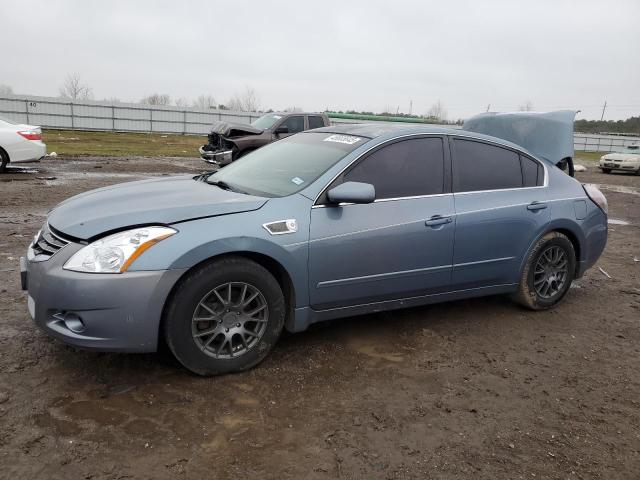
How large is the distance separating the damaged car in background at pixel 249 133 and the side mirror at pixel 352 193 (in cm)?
1070

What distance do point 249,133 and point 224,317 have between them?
11623 mm

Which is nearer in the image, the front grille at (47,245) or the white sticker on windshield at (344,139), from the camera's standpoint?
the front grille at (47,245)

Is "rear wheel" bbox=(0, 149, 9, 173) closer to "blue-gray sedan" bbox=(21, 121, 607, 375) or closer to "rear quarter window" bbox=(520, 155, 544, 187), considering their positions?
"blue-gray sedan" bbox=(21, 121, 607, 375)

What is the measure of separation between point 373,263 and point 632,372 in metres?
2.00

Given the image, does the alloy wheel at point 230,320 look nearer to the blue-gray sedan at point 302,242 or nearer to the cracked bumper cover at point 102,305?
the blue-gray sedan at point 302,242

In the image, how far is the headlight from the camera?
301cm

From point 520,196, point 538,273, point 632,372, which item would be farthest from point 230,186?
point 632,372

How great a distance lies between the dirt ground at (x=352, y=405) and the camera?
259 centimetres

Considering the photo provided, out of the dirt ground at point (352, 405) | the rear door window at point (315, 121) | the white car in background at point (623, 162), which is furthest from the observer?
the white car in background at point (623, 162)

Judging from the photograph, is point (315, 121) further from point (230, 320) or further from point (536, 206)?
point (230, 320)

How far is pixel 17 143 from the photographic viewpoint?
12.8 m

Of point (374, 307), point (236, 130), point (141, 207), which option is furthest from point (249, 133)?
point (141, 207)

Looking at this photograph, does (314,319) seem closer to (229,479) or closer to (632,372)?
(229,479)

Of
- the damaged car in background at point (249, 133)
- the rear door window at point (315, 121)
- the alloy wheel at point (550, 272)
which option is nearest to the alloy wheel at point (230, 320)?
the alloy wheel at point (550, 272)
